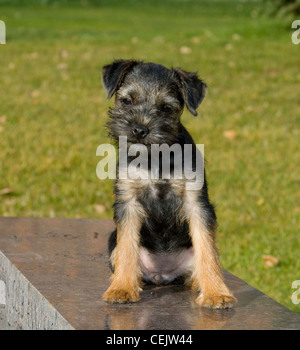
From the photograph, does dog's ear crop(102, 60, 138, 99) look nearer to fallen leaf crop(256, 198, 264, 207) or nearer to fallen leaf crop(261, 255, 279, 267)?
fallen leaf crop(261, 255, 279, 267)

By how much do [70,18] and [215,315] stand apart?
831 inches

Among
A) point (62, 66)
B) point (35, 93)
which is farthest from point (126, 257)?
point (62, 66)

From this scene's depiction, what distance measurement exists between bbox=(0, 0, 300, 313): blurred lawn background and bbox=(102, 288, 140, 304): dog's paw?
1.01 metres

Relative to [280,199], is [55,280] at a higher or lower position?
lower

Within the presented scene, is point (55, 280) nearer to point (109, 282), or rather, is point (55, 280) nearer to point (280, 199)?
point (109, 282)

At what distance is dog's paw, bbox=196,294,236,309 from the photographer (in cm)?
377

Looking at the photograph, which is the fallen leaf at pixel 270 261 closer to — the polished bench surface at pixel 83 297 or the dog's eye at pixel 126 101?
the polished bench surface at pixel 83 297

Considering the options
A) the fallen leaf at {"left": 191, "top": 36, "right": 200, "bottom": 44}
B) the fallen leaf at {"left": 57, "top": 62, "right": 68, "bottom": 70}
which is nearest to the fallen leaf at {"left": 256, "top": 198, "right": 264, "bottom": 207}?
the fallen leaf at {"left": 57, "top": 62, "right": 68, "bottom": 70}

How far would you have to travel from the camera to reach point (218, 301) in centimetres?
377

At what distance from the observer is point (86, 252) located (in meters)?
4.78

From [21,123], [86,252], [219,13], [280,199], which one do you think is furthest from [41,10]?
[86,252]

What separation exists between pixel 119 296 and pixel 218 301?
52 centimetres
